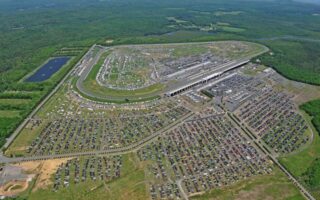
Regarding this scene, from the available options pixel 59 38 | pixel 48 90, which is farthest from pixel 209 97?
pixel 59 38

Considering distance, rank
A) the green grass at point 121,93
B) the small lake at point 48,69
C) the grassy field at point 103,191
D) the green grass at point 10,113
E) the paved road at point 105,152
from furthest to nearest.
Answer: the small lake at point 48,69 → the green grass at point 121,93 → the green grass at point 10,113 → the paved road at point 105,152 → the grassy field at point 103,191

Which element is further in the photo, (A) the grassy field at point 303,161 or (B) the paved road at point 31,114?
(B) the paved road at point 31,114

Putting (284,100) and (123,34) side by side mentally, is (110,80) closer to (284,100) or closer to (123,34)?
(284,100)

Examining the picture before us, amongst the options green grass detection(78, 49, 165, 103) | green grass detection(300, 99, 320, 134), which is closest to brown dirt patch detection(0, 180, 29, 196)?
green grass detection(78, 49, 165, 103)

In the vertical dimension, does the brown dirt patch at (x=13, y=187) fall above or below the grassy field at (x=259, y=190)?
above

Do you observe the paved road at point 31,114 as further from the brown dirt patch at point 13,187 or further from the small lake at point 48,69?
the brown dirt patch at point 13,187

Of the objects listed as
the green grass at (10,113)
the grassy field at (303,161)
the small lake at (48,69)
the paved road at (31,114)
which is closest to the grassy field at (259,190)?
the grassy field at (303,161)

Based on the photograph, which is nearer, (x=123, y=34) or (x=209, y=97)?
(x=209, y=97)

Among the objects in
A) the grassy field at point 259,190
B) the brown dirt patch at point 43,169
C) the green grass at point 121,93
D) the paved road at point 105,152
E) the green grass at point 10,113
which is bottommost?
the grassy field at point 259,190
